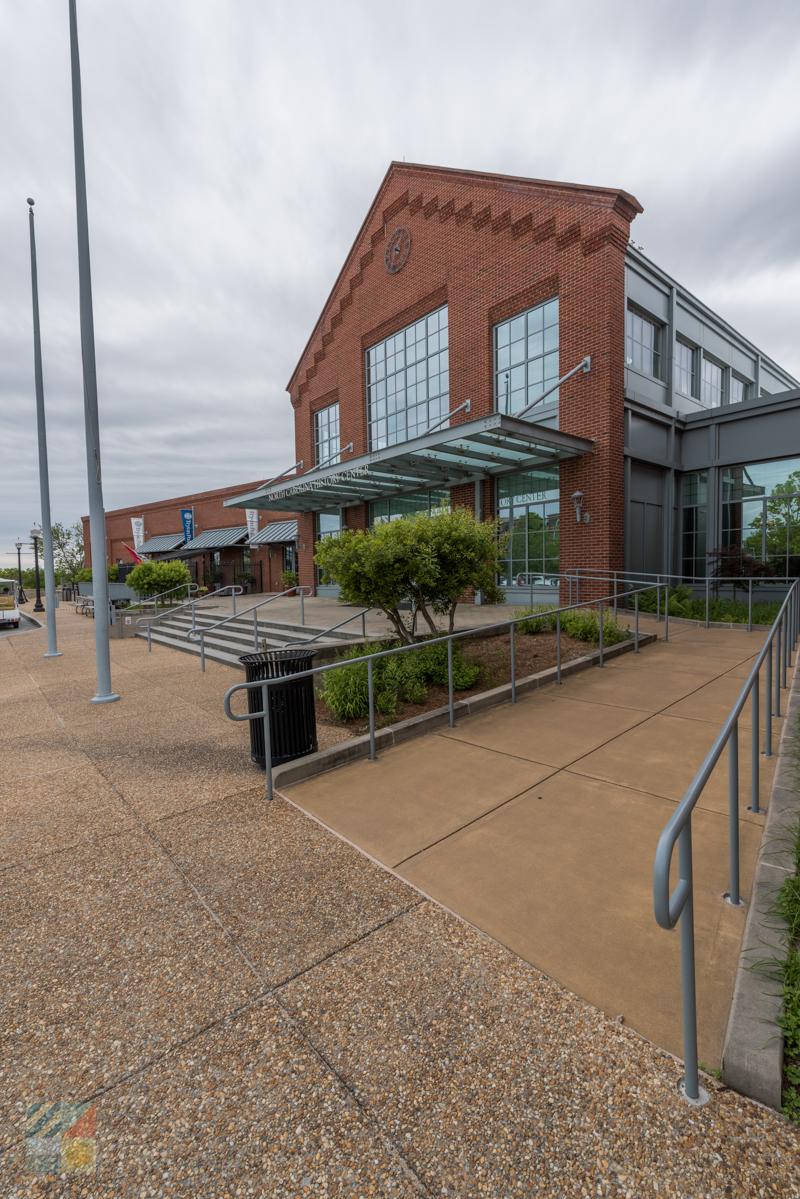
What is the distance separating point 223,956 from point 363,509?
59.0ft

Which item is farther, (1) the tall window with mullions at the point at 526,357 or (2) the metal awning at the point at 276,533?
(2) the metal awning at the point at 276,533

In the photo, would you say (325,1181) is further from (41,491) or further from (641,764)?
(41,491)

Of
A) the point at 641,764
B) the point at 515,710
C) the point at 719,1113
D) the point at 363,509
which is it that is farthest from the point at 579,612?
the point at 363,509

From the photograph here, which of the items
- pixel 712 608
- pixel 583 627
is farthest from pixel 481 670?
pixel 712 608

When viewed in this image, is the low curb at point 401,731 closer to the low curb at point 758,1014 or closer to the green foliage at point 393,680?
the green foliage at point 393,680

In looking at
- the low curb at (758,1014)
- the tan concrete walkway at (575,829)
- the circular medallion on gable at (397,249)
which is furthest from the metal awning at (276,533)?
the low curb at (758,1014)

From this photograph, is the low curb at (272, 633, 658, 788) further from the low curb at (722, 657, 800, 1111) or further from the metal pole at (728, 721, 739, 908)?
the low curb at (722, 657, 800, 1111)

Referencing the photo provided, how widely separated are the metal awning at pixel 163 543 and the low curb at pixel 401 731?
36.1 meters

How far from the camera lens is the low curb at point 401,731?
493 cm

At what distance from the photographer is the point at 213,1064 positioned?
2.14 m

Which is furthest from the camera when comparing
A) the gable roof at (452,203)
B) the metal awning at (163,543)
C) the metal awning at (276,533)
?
the metal awning at (163,543)

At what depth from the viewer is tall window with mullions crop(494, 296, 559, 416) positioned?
1426 centimetres

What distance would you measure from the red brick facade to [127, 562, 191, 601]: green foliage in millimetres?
6532
